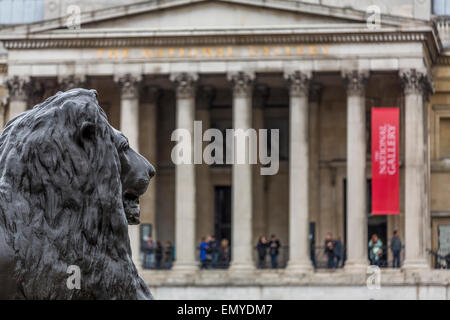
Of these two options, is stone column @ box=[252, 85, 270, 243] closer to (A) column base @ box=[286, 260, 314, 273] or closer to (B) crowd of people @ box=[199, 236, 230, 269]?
(B) crowd of people @ box=[199, 236, 230, 269]

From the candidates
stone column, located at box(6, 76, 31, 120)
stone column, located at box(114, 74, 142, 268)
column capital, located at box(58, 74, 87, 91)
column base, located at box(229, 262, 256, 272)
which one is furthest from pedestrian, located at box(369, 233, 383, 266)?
stone column, located at box(6, 76, 31, 120)

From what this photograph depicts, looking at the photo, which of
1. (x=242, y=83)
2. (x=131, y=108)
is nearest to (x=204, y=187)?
(x=131, y=108)

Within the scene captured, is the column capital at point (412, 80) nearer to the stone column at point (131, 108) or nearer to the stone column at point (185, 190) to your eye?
the stone column at point (185, 190)

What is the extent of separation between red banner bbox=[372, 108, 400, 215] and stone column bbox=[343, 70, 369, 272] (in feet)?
3.61

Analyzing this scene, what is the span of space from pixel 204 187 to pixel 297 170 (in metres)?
6.96

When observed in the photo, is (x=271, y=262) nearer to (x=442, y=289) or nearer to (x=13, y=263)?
Result: (x=442, y=289)

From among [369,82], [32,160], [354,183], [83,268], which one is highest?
[369,82]

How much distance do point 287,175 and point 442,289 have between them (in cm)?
1358

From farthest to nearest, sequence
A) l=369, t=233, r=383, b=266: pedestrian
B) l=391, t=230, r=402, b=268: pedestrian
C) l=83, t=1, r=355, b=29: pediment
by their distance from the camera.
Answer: l=83, t=1, r=355, b=29: pediment < l=369, t=233, r=383, b=266: pedestrian < l=391, t=230, r=402, b=268: pedestrian

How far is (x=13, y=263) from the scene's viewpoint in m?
7.32

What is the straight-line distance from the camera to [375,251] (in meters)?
71.2

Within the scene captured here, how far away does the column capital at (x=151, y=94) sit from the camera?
77.9 meters

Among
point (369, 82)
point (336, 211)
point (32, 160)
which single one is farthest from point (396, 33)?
point (32, 160)

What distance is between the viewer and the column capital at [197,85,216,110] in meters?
77.8
